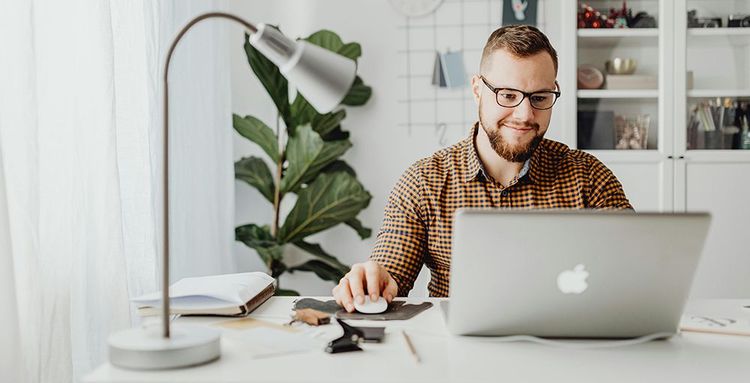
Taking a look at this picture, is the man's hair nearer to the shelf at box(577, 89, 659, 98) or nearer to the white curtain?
the white curtain

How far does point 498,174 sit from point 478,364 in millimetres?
962

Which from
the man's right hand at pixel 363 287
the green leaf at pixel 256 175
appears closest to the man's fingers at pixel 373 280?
the man's right hand at pixel 363 287

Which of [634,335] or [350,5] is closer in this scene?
[634,335]

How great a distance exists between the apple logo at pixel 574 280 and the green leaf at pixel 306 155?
202cm

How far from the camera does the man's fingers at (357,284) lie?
5.01 feet

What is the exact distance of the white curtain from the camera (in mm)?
1560

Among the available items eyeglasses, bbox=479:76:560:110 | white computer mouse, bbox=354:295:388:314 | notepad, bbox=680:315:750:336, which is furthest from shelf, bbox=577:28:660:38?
white computer mouse, bbox=354:295:388:314

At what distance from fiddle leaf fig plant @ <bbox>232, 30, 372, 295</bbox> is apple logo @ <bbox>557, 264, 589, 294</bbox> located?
199 cm

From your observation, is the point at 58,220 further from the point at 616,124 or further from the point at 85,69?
the point at 616,124

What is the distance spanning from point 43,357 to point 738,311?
1.38m

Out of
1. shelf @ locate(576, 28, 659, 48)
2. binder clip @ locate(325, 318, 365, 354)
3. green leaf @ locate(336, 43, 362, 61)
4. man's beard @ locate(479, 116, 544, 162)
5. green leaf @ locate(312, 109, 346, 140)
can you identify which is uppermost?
shelf @ locate(576, 28, 659, 48)

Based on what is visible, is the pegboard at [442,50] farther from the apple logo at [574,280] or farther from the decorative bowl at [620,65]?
the apple logo at [574,280]

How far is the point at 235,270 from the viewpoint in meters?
3.30

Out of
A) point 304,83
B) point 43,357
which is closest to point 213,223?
point 43,357
